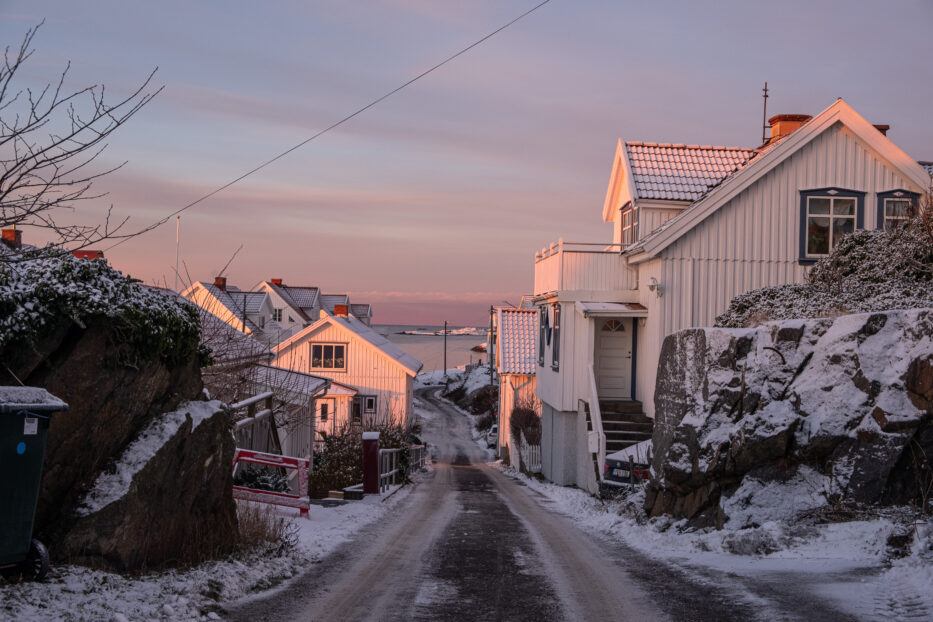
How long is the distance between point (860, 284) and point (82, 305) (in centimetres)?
1191

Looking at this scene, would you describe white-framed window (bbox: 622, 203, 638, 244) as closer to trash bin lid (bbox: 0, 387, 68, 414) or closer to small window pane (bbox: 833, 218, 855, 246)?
small window pane (bbox: 833, 218, 855, 246)

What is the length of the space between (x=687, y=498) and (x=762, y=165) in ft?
38.1

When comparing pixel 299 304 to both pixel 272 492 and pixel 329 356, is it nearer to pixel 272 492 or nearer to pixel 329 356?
pixel 329 356

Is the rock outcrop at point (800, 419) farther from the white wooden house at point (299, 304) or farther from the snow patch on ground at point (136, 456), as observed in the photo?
the white wooden house at point (299, 304)

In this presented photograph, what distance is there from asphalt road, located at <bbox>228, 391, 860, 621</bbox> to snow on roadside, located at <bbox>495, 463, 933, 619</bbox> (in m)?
0.39

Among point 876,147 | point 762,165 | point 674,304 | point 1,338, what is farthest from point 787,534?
point 876,147

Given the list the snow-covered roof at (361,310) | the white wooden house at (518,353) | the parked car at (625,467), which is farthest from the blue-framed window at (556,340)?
the snow-covered roof at (361,310)

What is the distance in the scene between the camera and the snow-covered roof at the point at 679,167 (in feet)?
74.7

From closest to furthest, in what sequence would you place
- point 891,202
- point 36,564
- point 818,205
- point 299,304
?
point 36,564 < point 891,202 < point 818,205 < point 299,304

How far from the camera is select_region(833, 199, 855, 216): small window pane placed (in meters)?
21.0

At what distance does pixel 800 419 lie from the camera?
33.4 feet

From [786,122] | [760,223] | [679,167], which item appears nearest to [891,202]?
[760,223]

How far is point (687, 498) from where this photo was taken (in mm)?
11578

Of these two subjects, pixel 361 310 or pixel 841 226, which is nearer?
pixel 841 226
